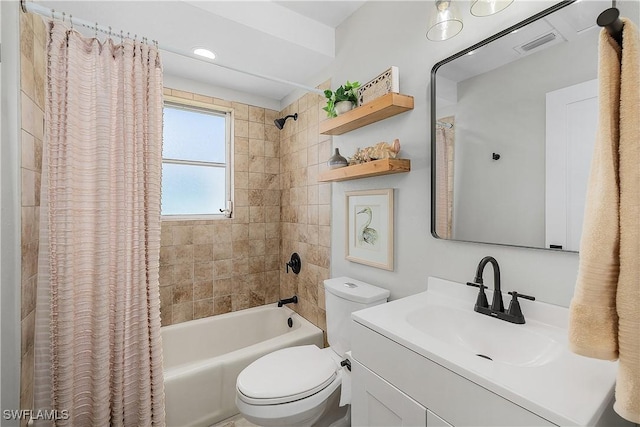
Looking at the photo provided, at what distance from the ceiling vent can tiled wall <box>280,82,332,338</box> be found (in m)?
1.22

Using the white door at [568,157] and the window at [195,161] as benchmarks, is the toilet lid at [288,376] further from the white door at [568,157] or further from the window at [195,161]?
the window at [195,161]

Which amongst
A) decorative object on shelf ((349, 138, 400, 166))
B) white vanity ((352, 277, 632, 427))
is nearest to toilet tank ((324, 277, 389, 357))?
white vanity ((352, 277, 632, 427))

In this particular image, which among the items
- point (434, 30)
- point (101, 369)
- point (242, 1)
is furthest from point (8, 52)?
point (434, 30)

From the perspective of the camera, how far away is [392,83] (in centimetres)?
137

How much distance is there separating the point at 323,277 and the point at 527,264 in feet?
4.42

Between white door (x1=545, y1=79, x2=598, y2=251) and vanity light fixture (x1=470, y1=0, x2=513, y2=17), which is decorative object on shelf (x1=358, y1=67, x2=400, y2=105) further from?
white door (x1=545, y1=79, x2=598, y2=251)

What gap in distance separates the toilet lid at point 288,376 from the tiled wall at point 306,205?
584mm

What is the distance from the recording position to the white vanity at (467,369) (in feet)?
1.93

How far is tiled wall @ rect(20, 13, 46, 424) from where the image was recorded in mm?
1079

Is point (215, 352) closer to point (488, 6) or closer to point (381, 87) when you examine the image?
point (381, 87)

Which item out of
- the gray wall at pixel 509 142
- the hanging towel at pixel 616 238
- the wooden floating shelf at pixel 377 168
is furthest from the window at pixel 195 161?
the hanging towel at pixel 616 238

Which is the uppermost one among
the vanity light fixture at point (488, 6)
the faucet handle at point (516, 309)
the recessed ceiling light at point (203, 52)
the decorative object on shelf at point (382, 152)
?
the recessed ceiling light at point (203, 52)

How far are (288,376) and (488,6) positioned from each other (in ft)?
5.70

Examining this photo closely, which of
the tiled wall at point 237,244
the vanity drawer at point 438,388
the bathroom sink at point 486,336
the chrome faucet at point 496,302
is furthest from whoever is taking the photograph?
the tiled wall at point 237,244
